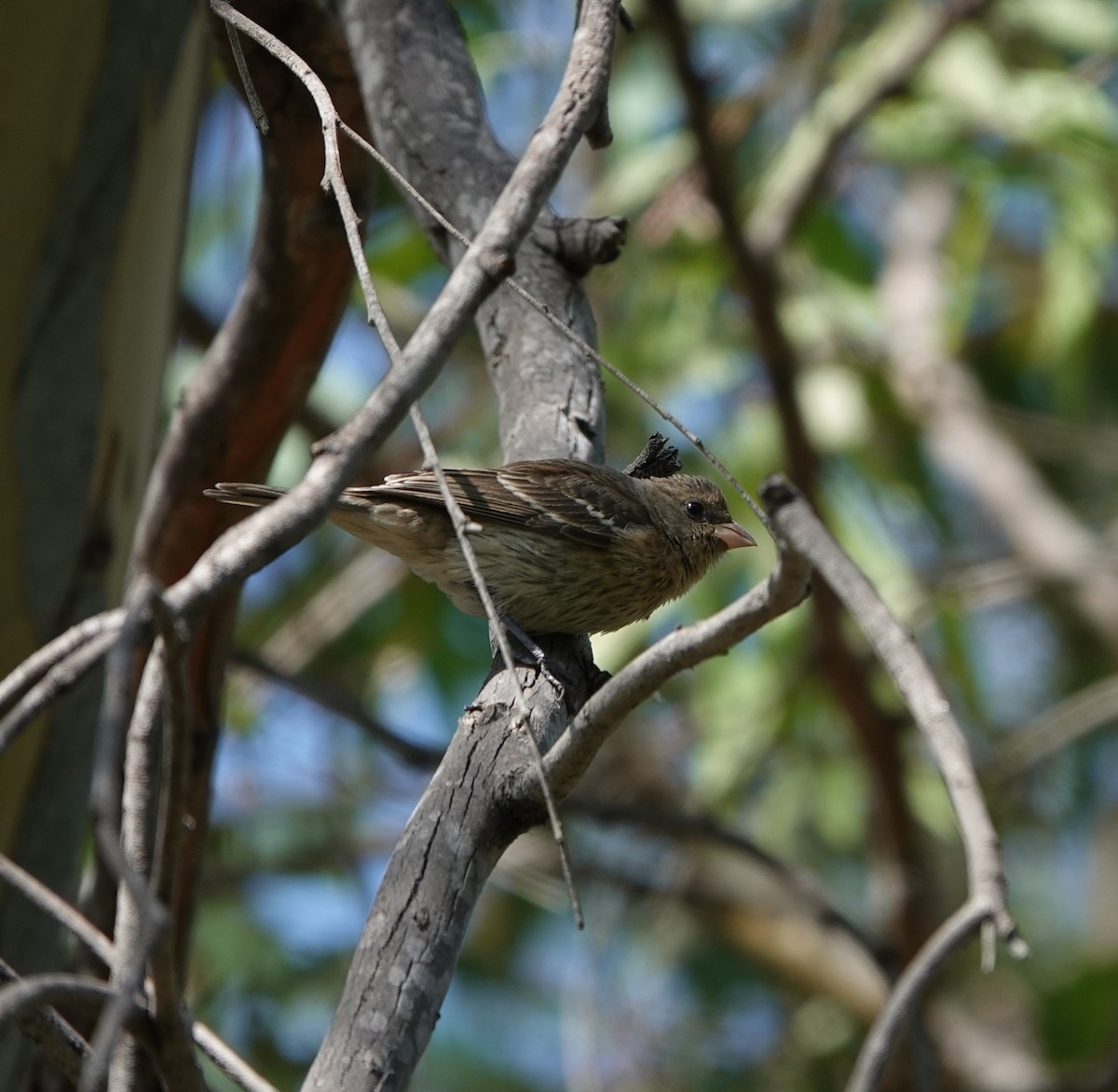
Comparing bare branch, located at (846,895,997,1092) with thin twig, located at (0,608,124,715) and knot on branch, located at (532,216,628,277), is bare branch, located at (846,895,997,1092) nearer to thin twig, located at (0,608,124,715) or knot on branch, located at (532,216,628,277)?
thin twig, located at (0,608,124,715)

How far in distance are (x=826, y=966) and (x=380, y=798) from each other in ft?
8.30

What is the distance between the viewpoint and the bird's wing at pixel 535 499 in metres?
3.92

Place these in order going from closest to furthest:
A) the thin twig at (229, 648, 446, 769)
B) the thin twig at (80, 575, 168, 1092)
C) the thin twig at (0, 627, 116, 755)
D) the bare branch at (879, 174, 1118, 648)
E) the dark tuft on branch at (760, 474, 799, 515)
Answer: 1. the thin twig at (80, 575, 168, 1092)
2. the thin twig at (0, 627, 116, 755)
3. the dark tuft on branch at (760, 474, 799, 515)
4. the thin twig at (229, 648, 446, 769)
5. the bare branch at (879, 174, 1118, 648)

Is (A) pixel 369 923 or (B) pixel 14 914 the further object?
(B) pixel 14 914

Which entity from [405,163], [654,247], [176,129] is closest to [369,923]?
[405,163]

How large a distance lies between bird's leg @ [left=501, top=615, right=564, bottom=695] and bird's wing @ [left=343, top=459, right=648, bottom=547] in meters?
0.35

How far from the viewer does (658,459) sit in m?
3.74

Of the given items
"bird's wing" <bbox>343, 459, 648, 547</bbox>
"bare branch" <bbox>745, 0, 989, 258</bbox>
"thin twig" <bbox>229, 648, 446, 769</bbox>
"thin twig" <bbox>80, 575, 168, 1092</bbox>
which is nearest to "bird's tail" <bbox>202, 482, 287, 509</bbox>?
"bird's wing" <bbox>343, 459, 648, 547</bbox>

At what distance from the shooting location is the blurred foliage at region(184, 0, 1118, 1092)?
21.1ft

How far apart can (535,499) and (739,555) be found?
2.89 meters

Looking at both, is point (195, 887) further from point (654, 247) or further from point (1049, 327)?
point (1049, 327)

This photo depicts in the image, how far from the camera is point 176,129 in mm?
3887

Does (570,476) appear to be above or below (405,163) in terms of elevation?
below

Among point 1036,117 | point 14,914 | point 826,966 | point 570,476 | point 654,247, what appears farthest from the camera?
point 826,966
